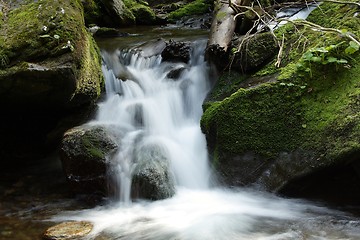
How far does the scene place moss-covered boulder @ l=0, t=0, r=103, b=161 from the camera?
4207mm

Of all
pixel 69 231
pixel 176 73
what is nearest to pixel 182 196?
pixel 69 231

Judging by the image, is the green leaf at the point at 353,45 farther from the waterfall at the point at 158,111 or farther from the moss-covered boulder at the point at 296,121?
the waterfall at the point at 158,111

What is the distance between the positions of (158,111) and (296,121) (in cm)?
235

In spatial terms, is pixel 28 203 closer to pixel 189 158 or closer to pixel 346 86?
pixel 189 158

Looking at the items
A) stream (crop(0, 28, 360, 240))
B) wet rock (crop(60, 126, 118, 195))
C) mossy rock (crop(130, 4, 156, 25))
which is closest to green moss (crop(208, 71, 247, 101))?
stream (crop(0, 28, 360, 240))

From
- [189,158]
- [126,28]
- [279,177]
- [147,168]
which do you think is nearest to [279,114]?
[279,177]

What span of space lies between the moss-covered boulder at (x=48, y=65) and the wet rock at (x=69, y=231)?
5.48ft

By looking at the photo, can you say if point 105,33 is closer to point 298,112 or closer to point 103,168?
point 103,168

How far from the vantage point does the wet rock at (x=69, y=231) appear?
11.9ft

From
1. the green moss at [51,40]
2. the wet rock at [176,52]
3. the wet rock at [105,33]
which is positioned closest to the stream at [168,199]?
the wet rock at [176,52]

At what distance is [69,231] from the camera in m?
3.71

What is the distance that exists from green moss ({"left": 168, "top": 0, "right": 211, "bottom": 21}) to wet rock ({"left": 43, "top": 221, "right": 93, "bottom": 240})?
371 inches

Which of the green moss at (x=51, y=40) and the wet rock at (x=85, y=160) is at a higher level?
the green moss at (x=51, y=40)

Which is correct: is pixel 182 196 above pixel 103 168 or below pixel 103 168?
below
